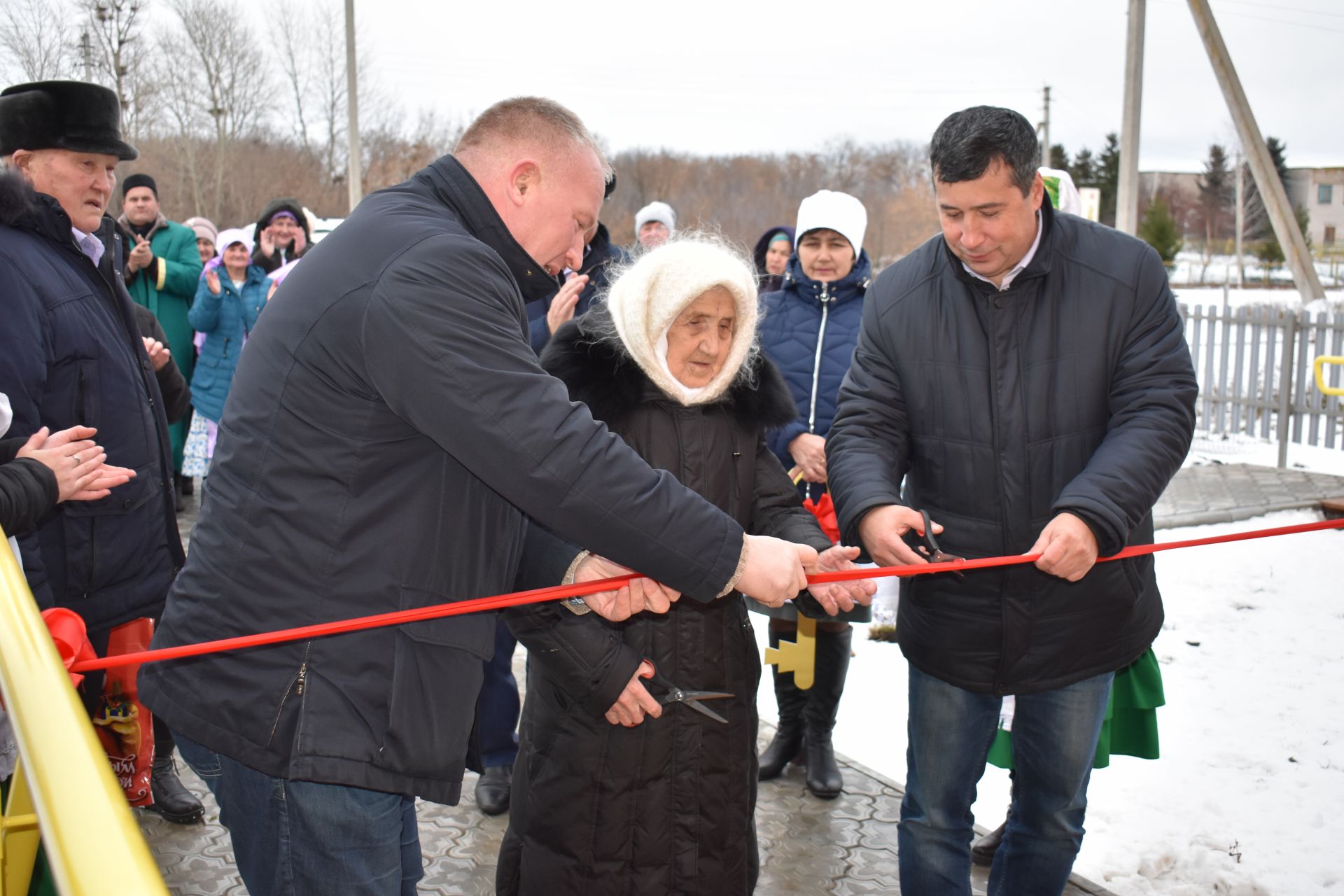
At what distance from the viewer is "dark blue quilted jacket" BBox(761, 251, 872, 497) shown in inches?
180

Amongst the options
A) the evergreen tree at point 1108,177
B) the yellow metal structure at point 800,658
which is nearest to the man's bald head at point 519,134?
the yellow metal structure at point 800,658

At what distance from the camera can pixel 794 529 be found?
9.42 feet

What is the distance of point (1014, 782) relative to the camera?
3.01 meters

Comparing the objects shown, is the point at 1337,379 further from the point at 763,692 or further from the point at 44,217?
the point at 44,217

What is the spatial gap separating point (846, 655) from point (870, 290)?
1.79 metres

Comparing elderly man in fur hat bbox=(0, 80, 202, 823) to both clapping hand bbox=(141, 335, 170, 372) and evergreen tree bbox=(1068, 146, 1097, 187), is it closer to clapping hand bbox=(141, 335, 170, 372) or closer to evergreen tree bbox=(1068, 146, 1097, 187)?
clapping hand bbox=(141, 335, 170, 372)

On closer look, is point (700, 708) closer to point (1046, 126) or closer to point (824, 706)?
point (824, 706)

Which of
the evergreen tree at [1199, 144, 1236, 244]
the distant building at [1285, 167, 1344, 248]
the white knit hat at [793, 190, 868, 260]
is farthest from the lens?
the distant building at [1285, 167, 1344, 248]

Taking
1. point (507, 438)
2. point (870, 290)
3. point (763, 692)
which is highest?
point (870, 290)

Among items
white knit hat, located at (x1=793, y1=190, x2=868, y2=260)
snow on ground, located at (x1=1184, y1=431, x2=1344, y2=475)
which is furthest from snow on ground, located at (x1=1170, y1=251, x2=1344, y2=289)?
white knit hat, located at (x1=793, y1=190, x2=868, y2=260)

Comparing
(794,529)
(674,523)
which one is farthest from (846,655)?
(674,523)

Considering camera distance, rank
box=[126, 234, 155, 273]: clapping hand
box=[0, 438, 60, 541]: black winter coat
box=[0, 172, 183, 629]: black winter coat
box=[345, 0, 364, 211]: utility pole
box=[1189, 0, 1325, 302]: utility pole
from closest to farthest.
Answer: box=[0, 438, 60, 541]: black winter coat
box=[0, 172, 183, 629]: black winter coat
box=[126, 234, 155, 273]: clapping hand
box=[1189, 0, 1325, 302]: utility pole
box=[345, 0, 364, 211]: utility pole

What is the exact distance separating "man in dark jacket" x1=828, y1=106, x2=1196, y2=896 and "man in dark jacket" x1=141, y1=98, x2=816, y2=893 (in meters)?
0.97

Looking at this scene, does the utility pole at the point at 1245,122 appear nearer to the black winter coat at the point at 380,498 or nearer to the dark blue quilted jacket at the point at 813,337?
the dark blue quilted jacket at the point at 813,337
